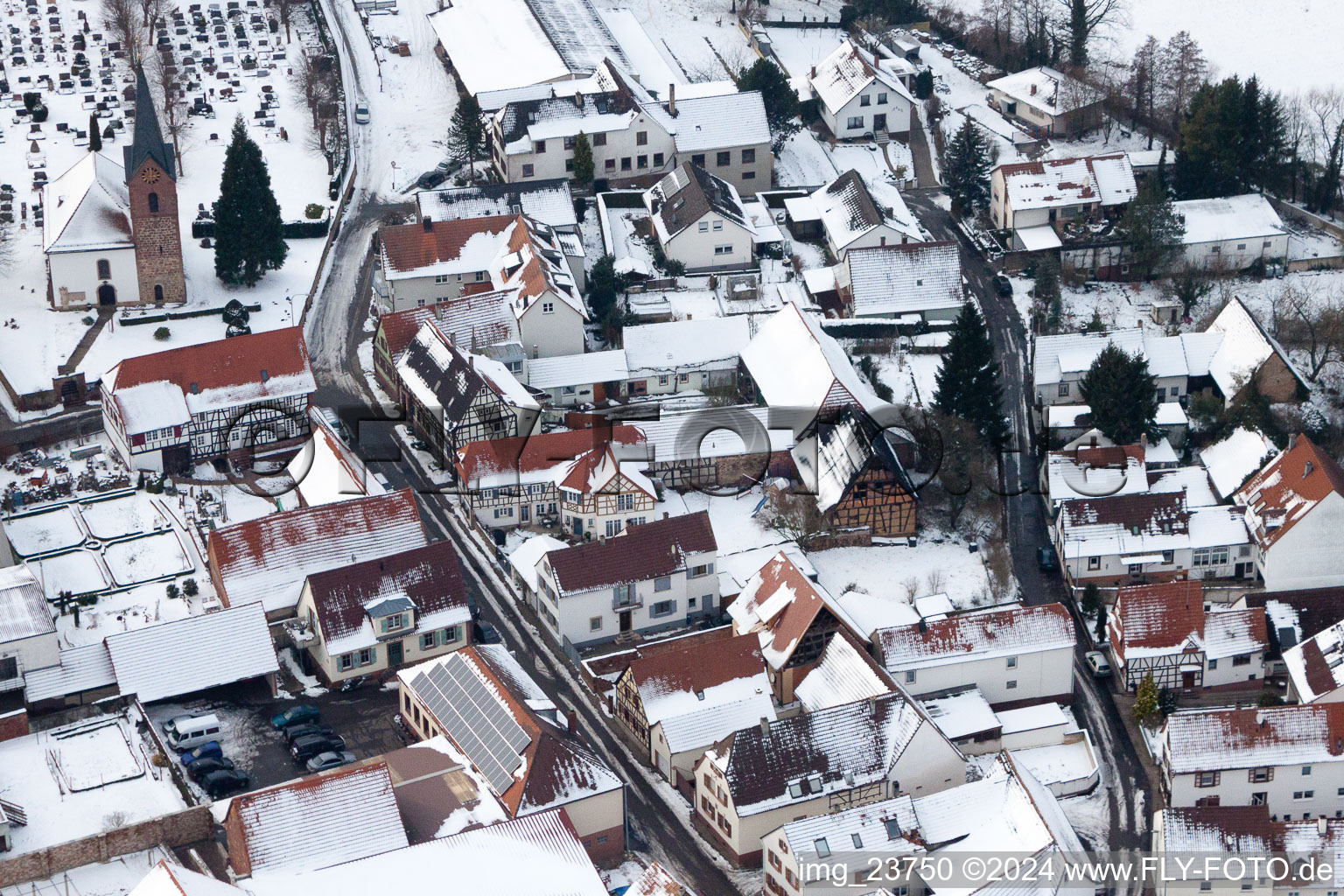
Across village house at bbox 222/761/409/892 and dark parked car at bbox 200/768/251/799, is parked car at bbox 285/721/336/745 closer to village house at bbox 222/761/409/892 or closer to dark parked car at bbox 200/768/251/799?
dark parked car at bbox 200/768/251/799

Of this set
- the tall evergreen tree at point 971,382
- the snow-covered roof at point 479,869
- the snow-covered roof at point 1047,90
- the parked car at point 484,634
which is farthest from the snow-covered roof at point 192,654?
the snow-covered roof at point 1047,90

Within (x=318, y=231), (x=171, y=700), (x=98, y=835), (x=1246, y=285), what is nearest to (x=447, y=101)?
(x=318, y=231)

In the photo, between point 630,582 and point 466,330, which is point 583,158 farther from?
point 630,582

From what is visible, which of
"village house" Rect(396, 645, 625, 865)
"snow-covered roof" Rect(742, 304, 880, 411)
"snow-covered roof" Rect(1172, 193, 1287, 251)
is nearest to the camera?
"village house" Rect(396, 645, 625, 865)

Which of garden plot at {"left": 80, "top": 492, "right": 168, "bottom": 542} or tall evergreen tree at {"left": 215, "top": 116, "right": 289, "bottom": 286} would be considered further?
tall evergreen tree at {"left": 215, "top": 116, "right": 289, "bottom": 286}

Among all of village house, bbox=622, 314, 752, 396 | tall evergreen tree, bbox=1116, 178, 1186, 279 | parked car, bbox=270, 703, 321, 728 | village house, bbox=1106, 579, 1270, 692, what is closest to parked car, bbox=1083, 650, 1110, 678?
village house, bbox=1106, 579, 1270, 692

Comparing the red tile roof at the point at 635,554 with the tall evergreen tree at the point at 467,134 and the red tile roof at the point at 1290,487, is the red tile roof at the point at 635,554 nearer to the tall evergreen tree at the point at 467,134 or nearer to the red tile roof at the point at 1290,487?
the red tile roof at the point at 1290,487

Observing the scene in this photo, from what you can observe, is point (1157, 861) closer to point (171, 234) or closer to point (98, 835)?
point (98, 835)
